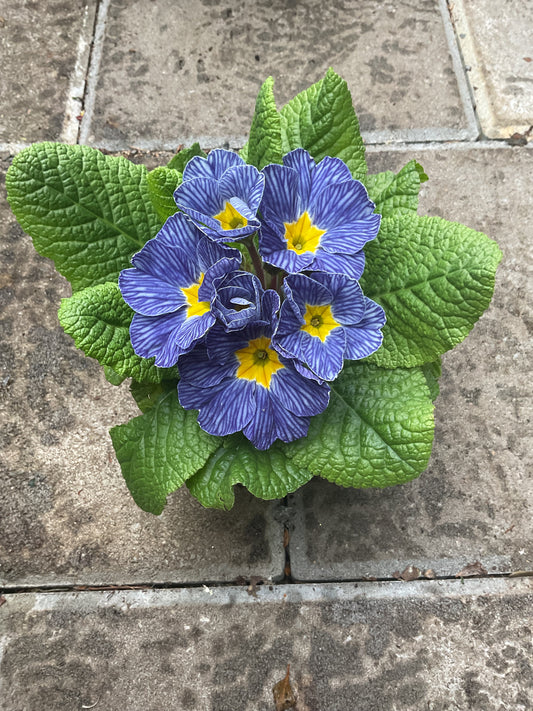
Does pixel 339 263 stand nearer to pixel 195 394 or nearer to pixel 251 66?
pixel 195 394

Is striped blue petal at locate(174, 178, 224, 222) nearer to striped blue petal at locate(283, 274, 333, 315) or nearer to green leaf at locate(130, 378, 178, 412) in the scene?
striped blue petal at locate(283, 274, 333, 315)

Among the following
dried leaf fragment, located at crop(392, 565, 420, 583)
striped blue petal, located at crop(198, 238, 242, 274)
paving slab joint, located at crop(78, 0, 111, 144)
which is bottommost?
dried leaf fragment, located at crop(392, 565, 420, 583)

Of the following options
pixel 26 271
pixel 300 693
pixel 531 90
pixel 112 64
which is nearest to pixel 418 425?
pixel 300 693

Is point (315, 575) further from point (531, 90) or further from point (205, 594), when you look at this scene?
point (531, 90)

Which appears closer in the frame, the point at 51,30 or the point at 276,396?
the point at 276,396

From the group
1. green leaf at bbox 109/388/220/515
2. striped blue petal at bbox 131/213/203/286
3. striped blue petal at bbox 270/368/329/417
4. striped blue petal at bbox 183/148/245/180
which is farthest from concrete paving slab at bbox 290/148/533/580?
striped blue petal at bbox 183/148/245/180

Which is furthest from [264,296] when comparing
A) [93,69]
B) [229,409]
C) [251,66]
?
[93,69]

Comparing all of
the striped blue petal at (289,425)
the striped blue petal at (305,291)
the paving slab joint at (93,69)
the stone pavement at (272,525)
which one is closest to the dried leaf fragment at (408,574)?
the stone pavement at (272,525)
